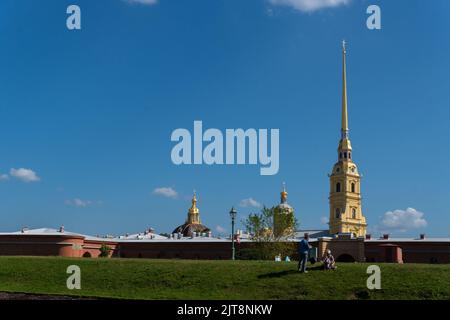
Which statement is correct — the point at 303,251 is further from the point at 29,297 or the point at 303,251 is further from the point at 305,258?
the point at 29,297

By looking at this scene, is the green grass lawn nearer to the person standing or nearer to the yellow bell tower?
the person standing

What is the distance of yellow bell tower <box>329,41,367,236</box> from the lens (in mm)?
97812

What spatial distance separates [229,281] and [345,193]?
75.0 metres

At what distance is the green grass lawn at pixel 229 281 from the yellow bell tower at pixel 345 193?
70.9m

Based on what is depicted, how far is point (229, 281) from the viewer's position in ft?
85.3

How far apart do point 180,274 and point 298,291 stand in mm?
6498

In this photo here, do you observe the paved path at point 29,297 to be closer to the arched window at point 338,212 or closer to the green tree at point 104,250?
the green tree at point 104,250

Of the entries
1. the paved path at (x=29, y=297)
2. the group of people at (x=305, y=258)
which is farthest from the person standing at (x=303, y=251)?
the paved path at (x=29, y=297)

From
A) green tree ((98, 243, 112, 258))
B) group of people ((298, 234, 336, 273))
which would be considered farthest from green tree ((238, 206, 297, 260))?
group of people ((298, 234, 336, 273))

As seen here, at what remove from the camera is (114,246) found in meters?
73.2

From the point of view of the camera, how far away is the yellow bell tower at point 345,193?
321ft

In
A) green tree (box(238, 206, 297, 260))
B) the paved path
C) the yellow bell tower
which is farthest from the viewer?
the yellow bell tower

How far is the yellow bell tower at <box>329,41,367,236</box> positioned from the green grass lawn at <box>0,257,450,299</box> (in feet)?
232

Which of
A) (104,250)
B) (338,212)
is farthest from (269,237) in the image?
(338,212)
